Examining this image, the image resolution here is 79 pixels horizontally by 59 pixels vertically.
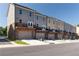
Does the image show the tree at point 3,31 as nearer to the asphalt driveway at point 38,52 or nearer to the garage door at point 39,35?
the garage door at point 39,35

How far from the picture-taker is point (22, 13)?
35.1m

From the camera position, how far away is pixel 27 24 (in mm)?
36156

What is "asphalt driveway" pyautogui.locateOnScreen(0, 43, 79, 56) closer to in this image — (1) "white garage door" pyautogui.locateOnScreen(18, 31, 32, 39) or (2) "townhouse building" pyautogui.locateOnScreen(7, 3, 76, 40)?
(1) "white garage door" pyautogui.locateOnScreen(18, 31, 32, 39)

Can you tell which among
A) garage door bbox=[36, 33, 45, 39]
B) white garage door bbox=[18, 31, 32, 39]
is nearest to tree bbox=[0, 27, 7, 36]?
garage door bbox=[36, 33, 45, 39]

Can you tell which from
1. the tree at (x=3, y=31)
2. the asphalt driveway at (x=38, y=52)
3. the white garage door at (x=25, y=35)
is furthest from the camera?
the tree at (x=3, y=31)

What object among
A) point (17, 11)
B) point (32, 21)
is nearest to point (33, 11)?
point (32, 21)

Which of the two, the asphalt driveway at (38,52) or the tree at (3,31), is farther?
the tree at (3,31)

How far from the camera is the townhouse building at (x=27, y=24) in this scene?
33594mm

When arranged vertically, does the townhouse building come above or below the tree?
above

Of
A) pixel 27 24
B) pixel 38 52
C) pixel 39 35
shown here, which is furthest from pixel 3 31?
pixel 38 52

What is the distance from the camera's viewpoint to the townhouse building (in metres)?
33.6

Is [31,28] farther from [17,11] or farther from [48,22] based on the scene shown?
[48,22]

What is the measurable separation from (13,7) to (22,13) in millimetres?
2357

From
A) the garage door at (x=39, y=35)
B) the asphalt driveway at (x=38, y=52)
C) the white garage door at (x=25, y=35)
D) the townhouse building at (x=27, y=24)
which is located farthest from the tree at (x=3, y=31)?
the asphalt driveway at (x=38, y=52)
